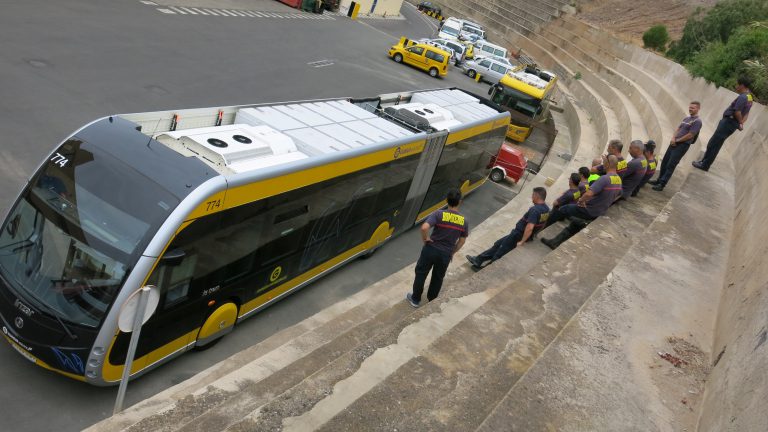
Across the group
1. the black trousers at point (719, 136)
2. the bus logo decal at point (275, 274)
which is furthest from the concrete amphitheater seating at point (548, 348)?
the black trousers at point (719, 136)

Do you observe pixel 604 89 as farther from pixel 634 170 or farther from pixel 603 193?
pixel 603 193

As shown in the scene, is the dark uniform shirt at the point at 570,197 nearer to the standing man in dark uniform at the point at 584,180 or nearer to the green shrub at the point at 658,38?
the standing man in dark uniform at the point at 584,180

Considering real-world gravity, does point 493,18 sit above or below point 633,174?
above

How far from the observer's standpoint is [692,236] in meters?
10.4

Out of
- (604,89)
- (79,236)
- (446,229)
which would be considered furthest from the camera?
(604,89)

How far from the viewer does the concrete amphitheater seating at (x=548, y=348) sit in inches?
209

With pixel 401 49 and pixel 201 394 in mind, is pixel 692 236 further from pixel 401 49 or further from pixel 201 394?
pixel 401 49

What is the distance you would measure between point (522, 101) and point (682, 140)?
52.3 ft

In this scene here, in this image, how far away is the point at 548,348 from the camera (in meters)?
6.28

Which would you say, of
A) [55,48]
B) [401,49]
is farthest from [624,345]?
[401,49]

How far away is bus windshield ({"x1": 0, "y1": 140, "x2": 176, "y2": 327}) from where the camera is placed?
6.68 meters

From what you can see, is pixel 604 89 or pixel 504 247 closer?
pixel 504 247

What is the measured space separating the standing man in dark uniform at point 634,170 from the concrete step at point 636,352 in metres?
1.68

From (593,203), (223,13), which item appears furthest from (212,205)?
(223,13)
